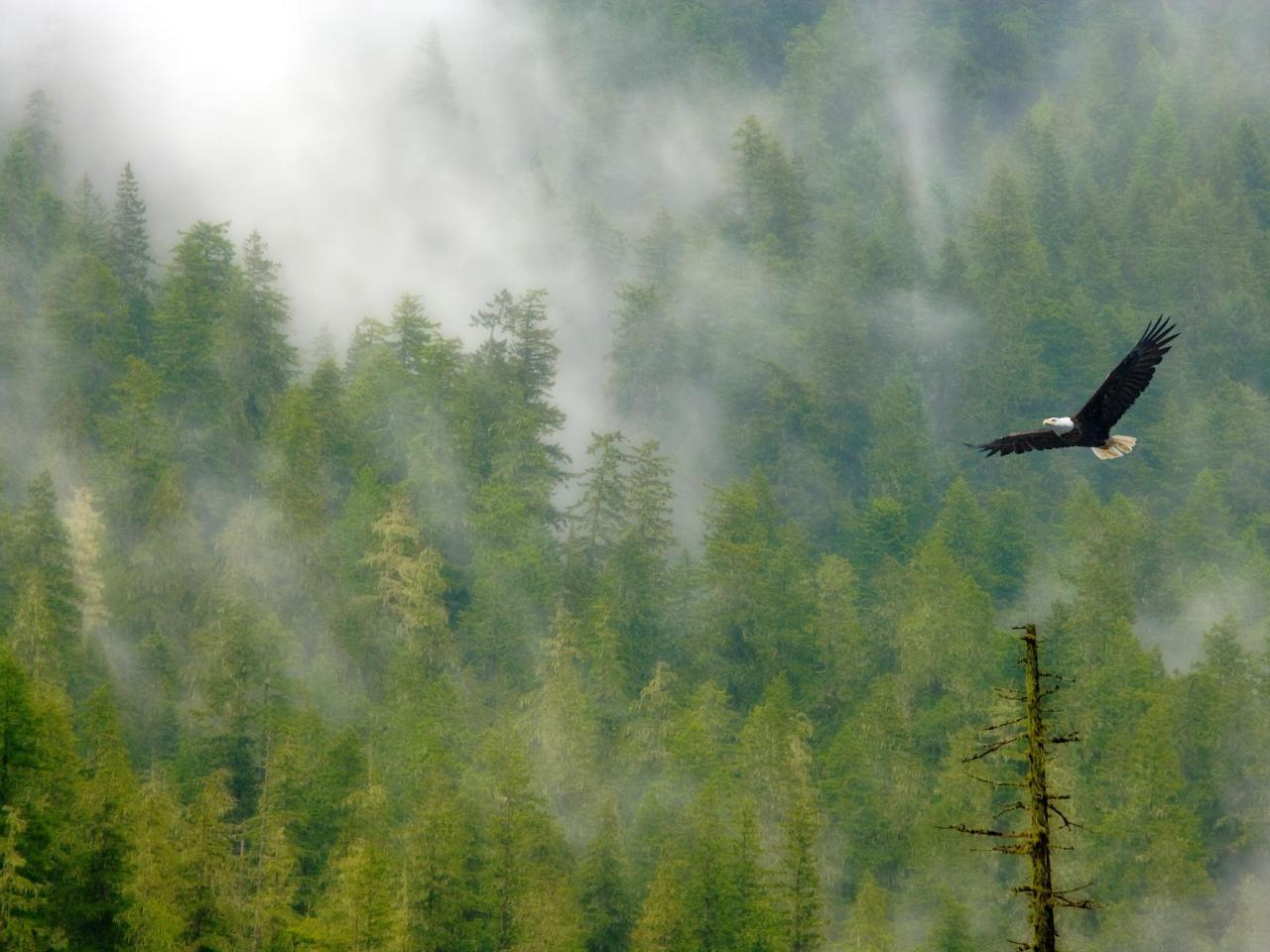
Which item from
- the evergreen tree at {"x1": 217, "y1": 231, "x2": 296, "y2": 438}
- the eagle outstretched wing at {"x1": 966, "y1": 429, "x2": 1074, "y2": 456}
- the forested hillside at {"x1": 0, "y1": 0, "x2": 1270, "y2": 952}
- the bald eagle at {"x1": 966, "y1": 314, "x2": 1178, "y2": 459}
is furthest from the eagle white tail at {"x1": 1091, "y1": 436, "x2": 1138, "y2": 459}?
the evergreen tree at {"x1": 217, "y1": 231, "x2": 296, "y2": 438}

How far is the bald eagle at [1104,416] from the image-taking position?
90.3 ft

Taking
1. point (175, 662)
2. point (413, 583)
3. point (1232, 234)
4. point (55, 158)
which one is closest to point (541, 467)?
point (413, 583)

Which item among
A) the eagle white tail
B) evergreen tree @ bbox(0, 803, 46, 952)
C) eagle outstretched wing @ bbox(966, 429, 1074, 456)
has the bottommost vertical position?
evergreen tree @ bbox(0, 803, 46, 952)

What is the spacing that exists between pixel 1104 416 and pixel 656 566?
57.8 m

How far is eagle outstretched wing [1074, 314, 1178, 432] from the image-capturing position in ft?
89.8

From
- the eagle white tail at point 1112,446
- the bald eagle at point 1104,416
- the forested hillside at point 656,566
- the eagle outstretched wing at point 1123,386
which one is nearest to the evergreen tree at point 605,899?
the forested hillside at point 656,566

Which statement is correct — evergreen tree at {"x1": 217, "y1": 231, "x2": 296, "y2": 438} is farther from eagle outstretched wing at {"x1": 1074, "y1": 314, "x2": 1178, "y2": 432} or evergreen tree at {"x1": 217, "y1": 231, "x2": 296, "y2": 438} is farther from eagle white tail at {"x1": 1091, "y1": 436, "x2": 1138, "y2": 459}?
eagle outstretched wing at {"x1": 1074, "y1": 314, "x2": 1178, "y2": 432}

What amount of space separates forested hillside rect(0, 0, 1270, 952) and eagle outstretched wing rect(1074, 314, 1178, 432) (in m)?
27.1

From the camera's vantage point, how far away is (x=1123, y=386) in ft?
92.2

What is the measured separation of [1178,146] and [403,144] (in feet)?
168

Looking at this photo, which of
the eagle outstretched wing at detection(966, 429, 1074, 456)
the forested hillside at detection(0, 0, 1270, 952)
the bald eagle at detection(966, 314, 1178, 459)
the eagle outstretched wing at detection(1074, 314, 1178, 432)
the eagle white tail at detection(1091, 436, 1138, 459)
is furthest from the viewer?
the forested hillside at detection(0, 0, 1270, 952)

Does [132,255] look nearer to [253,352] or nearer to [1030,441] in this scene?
[253,352]

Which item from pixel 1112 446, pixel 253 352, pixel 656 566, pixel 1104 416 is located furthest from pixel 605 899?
pixel 253 352

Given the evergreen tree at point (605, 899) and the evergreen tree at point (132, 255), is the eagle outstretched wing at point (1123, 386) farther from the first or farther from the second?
the evergreen tree at point (132, 255)
